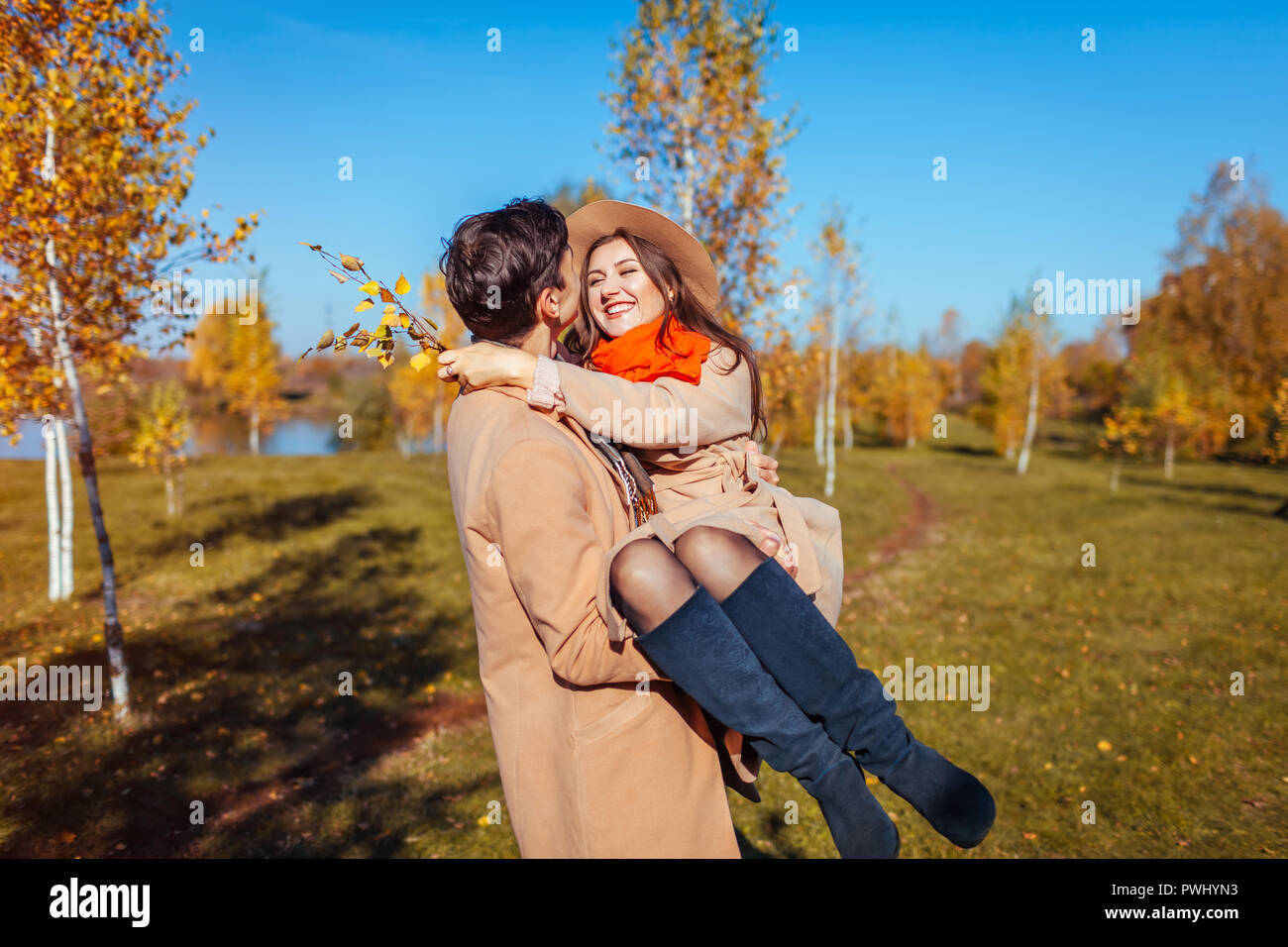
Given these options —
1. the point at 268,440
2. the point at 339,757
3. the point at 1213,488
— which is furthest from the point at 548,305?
the point at 268,440

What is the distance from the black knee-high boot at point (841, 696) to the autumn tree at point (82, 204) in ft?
25.0

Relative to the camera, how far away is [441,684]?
31.3ft

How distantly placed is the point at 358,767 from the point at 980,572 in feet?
42.8

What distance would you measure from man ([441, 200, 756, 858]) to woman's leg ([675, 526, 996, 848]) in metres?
0.29

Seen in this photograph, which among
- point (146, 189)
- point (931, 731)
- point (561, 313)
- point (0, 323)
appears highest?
point (146, 189)

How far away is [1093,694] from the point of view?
910cm

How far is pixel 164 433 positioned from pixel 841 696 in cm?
1683

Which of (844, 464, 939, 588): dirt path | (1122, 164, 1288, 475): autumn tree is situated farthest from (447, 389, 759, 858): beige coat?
(1122, 164, 1288, 475): autumn tree

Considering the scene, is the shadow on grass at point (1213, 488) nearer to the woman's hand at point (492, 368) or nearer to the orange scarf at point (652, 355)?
the orange scarf at point (652, 355)

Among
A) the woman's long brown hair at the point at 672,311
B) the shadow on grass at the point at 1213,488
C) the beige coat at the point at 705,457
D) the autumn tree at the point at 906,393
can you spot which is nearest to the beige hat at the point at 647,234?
the woman's long brown hair at the point at 672,311

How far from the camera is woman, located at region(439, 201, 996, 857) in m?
1.84

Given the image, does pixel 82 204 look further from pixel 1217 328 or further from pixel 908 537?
pixel 1217 328
